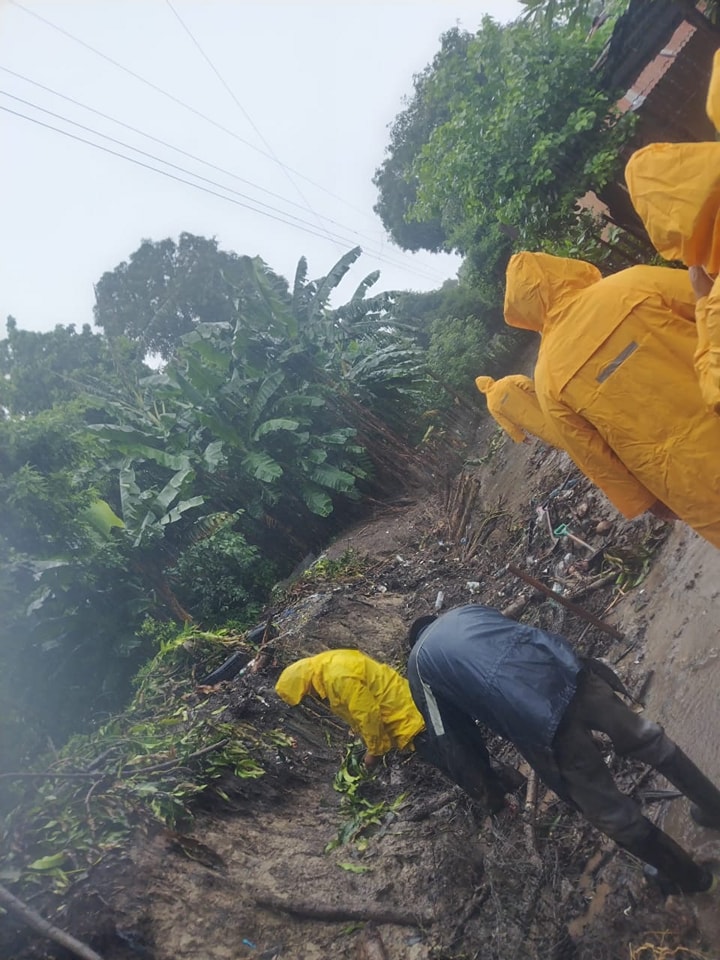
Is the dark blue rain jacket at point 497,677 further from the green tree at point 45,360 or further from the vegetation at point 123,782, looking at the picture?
the green tree at point 45,360

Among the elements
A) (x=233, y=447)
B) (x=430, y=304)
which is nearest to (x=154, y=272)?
(x=430, y=304)

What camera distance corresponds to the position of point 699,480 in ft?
8.30

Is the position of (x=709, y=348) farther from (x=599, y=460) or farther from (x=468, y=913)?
(x=468, y=913)

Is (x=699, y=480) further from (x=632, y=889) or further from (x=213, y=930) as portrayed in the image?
(x=213, y=930)

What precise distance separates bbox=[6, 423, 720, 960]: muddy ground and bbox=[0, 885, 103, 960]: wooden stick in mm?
82

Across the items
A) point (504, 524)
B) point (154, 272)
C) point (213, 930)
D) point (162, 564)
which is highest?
point (154, 272)

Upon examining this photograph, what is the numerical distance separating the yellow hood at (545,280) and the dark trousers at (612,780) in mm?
1516

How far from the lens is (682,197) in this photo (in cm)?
202

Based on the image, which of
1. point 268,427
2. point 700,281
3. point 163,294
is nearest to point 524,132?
point 268,427

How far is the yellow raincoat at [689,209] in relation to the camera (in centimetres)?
199

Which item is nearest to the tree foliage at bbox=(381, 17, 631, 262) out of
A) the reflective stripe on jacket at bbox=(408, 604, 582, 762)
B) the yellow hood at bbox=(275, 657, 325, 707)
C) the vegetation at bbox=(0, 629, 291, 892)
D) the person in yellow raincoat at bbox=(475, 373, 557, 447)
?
the person in yellow raincoat at bbox=(475, 373, 557, 447)

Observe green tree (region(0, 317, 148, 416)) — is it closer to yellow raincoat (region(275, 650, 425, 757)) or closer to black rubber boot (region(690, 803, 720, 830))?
yellow raincoat (region(275, 650, 425, 757))

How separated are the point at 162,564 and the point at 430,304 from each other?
1381cm

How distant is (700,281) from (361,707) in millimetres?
2945
